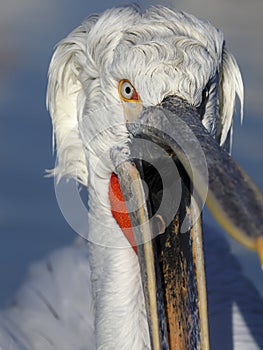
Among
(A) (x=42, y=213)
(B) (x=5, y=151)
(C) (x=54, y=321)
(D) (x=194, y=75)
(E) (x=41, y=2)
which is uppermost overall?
(E) (x=41, y=2)

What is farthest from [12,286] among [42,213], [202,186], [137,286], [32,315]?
[202,186]

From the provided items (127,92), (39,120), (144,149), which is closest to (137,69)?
(127,92)

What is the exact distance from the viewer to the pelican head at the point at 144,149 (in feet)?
12.8

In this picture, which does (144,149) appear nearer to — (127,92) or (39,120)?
(127,92)

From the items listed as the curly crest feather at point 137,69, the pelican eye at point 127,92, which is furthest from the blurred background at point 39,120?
the pelican eye at point 127,92

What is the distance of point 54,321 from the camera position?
5164 mm

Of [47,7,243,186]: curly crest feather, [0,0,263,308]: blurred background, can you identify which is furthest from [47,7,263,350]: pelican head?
[0,0,263,308]: blurred background

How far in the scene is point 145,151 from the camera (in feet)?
13.1

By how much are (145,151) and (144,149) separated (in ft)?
0.04

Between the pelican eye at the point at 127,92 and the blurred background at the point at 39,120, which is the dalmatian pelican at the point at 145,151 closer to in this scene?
the pelican eye at the point at 127,92

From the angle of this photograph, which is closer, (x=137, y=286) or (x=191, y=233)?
(x=191, y=233)

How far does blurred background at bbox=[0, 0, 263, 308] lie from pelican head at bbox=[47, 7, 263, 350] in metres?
1.93

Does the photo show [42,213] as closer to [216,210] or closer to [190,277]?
[190,277]

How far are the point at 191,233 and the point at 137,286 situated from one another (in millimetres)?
404
